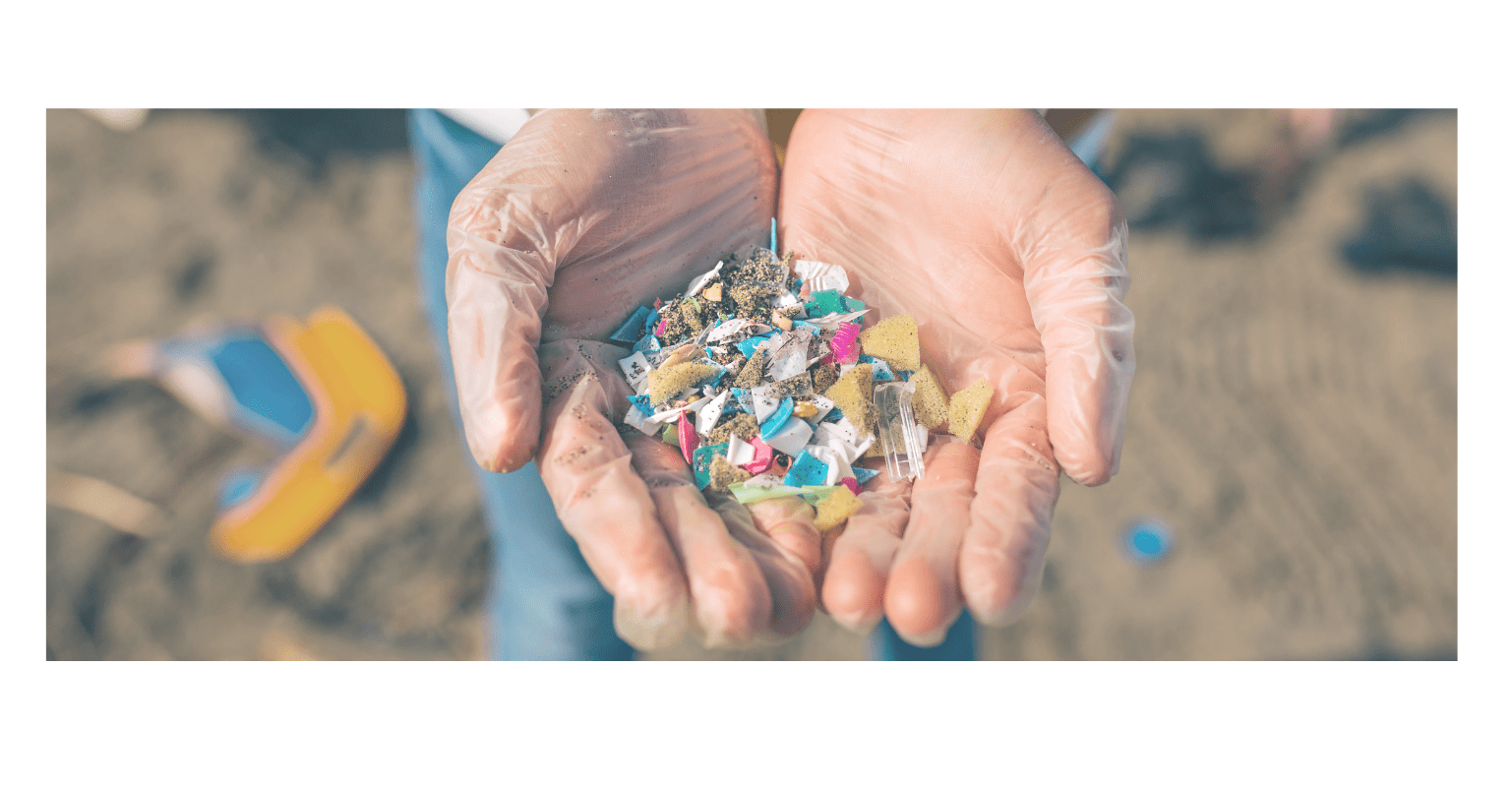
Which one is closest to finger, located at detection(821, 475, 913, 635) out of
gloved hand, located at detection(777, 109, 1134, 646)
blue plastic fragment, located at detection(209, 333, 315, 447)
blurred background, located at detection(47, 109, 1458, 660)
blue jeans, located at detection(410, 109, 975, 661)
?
gloved hand, located at detection(777, 109, 1134, 646)

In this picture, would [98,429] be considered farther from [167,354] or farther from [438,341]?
[438,341]

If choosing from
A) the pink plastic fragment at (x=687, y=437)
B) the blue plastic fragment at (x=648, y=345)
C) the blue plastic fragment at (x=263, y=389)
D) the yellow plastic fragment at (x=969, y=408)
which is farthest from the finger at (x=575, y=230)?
the blue plastic fragment at (x=263, y=389)

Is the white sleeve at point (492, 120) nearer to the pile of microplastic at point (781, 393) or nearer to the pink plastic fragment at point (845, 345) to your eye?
→ the pile of microplastic at point (781, 393)

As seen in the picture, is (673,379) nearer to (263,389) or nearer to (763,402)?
(763,402)

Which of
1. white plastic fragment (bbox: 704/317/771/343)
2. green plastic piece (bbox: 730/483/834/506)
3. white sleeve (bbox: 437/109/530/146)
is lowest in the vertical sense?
green plastic piece (bbox: 730/483/834/506)

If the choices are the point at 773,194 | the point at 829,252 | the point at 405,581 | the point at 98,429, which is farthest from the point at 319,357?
the point at 829,252

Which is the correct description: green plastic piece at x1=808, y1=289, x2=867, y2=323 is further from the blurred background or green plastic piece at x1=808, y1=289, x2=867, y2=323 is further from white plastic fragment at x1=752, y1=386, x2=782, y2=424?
the blurred background
